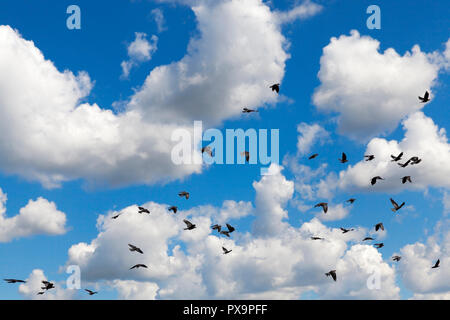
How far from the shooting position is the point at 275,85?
289 feet

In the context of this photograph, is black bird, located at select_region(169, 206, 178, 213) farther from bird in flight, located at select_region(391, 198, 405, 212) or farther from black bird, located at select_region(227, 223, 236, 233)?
bird in flight, located at select_region(391, 198, 405, 212)

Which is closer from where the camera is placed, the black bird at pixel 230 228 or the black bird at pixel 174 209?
the black bird at pixel 174 209

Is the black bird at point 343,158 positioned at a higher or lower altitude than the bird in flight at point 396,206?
higher

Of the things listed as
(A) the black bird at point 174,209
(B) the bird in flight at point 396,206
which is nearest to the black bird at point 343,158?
(B) the bird in flight at point 396,206

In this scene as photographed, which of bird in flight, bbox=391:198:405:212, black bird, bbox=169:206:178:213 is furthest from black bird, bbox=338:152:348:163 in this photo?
black bird, bbox=169:206:178:213

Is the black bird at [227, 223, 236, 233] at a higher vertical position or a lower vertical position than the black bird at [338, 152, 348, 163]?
lower

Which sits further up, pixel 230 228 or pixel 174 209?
pixel 174 209

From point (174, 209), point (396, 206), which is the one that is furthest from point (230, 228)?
point (396, 206)

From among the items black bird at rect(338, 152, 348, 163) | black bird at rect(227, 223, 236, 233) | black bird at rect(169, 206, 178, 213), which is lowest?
black bird at rect(227, 223, 236, 233)

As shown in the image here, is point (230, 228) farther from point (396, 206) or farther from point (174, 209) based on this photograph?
point (396, 206)

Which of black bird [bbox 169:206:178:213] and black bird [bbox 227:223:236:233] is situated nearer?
black bird [bbox 169:206:178:213]

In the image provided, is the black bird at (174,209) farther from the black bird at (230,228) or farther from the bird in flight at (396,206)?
the bird in flight at (396,206)

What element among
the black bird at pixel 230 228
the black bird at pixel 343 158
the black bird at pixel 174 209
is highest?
the black bird at pixel 343 158
